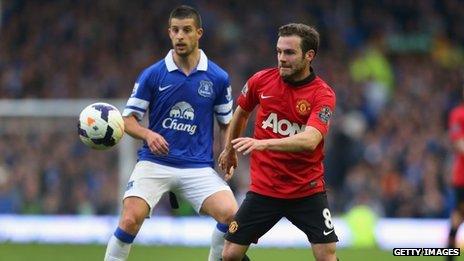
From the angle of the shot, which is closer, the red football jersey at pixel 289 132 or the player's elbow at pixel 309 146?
the player's elbow at pixel 309 146

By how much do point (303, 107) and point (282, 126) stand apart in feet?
0.67

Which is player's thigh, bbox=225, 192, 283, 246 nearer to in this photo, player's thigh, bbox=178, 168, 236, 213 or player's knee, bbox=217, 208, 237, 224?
player's knee, bbox=217, 208, 237, 224

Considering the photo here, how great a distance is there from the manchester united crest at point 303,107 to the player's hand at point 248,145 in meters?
0.58

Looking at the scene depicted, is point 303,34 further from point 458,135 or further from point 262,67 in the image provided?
point 262,67

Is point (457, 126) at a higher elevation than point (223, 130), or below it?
below

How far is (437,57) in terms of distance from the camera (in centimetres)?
2180

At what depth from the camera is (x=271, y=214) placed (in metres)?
8.23

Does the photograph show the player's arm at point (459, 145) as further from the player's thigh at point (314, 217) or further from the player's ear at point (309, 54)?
the player's ear at point (309, 54)

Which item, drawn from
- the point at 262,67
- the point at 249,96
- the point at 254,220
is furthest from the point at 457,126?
the point at 262,67

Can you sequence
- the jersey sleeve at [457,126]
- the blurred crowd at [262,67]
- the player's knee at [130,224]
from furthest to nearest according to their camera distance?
the blurred crowd at [262,67] → the jersey sleeve at [457,126] → the player's knee at [130,224]

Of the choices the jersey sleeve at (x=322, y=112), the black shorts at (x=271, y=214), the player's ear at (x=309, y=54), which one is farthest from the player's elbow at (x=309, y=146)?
the player's ear at (x=309, y=54)

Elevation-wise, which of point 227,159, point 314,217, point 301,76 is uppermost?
point 301,76

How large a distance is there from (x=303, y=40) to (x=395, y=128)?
11619 mm

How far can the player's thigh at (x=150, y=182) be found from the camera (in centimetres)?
904
